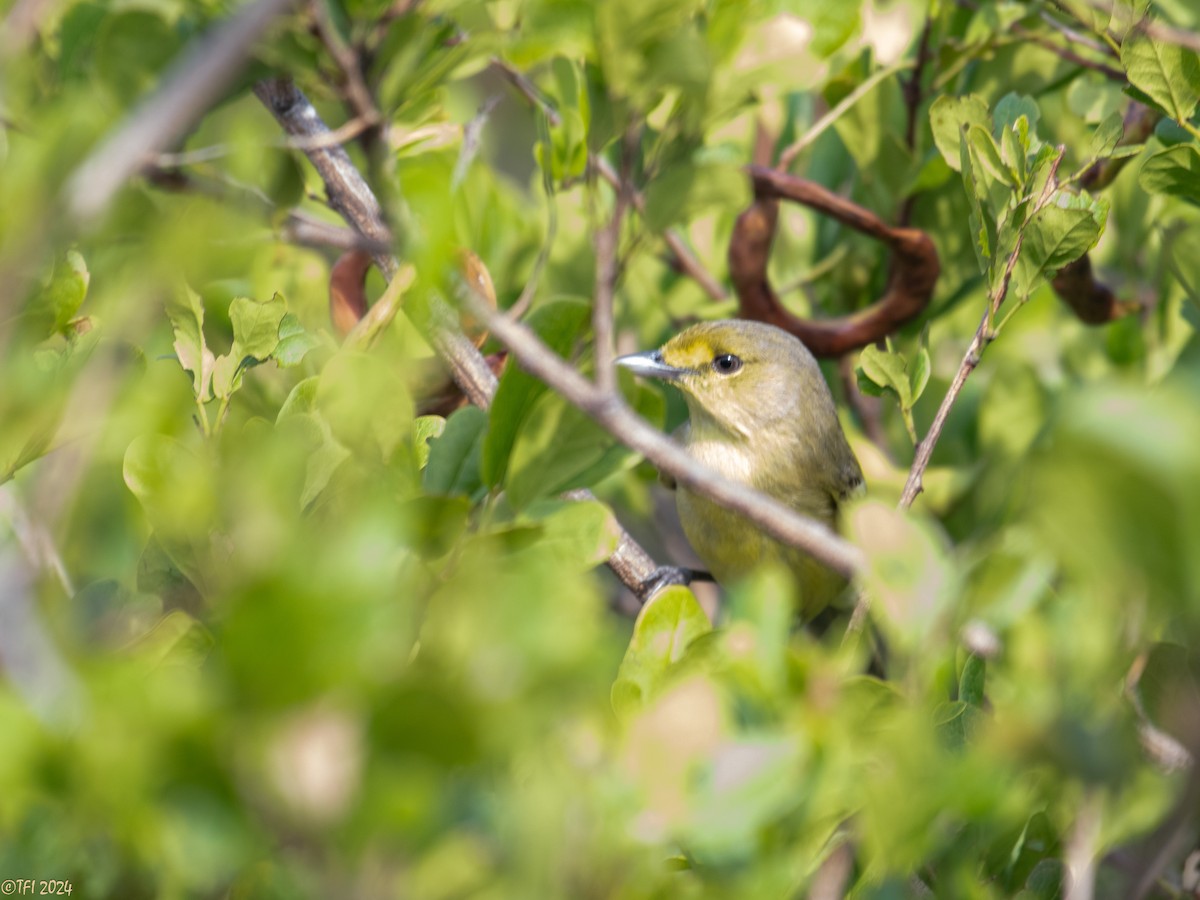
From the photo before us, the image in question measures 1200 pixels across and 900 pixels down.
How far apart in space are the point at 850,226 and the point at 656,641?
1627 mm

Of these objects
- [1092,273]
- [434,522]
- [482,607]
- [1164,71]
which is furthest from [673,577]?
[482,607]

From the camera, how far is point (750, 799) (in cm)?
93

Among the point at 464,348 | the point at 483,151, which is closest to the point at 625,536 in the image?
the point at 464,348

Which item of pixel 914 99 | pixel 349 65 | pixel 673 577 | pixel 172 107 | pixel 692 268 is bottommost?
pixel 673 577

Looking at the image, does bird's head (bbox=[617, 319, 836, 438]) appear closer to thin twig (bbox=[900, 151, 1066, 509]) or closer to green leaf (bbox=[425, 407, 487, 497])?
thin twig (bbox=[900, 151, 1066, 509])

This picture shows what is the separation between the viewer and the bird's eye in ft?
12.2

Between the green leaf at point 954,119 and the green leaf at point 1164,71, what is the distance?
8.9 inches

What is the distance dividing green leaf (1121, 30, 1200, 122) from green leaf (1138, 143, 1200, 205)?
0.05m

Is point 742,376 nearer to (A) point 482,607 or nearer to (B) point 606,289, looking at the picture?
(B) point 606,289

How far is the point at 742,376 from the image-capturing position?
3826mm

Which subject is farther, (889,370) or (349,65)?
(889,370)

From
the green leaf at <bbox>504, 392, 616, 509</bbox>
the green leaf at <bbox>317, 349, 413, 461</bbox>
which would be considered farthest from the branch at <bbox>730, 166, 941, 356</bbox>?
the green leaf at <bbox>317, 349, 413, 461</bbox>

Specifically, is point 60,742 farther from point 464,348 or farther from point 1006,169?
point 1006,169

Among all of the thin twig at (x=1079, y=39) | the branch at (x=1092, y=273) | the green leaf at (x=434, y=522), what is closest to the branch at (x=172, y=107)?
the green leaf at (x=434, y=522)
